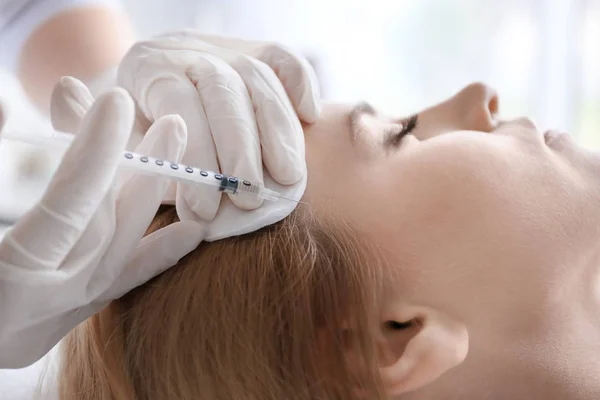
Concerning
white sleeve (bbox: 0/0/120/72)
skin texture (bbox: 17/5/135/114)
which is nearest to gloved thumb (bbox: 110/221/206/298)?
skin texture (bbox: 17/5/135/114)

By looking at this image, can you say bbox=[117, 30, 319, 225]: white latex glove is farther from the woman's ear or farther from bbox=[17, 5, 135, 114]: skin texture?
bbox=[17, 5, 135, 114]: skin texture

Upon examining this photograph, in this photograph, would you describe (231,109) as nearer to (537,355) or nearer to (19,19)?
(537,355)

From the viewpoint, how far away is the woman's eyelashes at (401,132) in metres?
0.76

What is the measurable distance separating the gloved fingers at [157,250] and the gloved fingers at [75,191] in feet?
0.37

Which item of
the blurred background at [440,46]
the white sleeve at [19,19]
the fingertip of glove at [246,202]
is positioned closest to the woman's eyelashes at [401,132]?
the fingertip of glove at [246,202]

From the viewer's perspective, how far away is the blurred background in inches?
69.0

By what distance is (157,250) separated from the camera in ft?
2.08

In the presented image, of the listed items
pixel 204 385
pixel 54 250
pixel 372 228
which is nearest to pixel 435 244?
pixel 372 228

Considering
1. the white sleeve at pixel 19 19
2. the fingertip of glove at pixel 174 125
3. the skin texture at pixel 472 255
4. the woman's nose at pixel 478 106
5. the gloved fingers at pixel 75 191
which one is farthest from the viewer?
the white sleeve at pixel 19 19

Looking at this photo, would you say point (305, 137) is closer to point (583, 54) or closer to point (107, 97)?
point (107, 97)

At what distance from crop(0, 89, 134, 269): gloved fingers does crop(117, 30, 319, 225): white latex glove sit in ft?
0.46

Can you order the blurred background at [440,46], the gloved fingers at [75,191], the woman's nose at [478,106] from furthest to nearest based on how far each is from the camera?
the blurred background at [440,46]
the woman's nose at [478,106]
the gloved fingers at [75,191]

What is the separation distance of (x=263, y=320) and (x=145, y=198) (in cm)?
20

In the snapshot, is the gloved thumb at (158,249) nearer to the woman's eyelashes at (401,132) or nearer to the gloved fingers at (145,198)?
the gloved fingers at (145,198)
